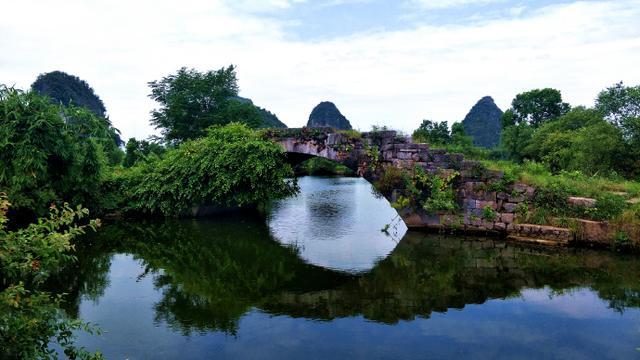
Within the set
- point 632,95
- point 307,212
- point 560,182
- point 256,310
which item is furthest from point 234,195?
point 632,95

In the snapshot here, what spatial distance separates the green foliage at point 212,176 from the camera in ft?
50.2

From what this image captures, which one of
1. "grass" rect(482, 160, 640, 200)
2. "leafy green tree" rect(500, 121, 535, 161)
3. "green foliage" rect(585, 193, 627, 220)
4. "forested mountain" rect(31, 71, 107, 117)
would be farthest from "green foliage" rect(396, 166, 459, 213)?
"forested mountain" rect(31, 71, 107, 117)

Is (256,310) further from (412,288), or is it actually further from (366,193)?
(366,193)

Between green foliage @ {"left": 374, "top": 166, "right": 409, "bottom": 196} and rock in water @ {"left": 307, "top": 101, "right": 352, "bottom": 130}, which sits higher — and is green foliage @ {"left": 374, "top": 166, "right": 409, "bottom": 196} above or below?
below

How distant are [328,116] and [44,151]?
3116 inches

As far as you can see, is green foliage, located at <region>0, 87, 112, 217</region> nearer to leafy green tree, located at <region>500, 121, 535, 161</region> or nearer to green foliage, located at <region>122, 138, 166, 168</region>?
green foliage, located at <region>122, 138, 166, 168</region>

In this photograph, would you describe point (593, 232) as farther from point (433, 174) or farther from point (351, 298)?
point (351, 298)

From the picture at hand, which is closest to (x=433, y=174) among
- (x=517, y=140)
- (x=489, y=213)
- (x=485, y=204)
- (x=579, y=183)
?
(x=485, y=204)

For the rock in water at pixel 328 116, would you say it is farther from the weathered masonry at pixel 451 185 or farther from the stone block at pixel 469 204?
the stone block at pixel 469 204

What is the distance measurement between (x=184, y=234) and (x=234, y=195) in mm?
2299

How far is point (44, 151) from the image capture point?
44.3 feet

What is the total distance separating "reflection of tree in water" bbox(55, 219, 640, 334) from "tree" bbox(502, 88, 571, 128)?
4812 centimetres

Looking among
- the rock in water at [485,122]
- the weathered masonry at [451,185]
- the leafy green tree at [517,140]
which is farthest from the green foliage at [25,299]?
the rock in water at [485,122]

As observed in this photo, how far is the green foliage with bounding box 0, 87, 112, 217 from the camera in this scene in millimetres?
13102
